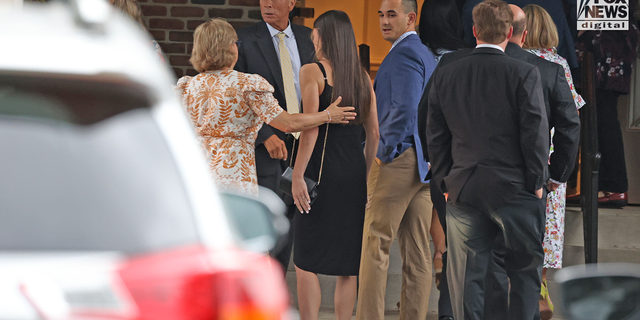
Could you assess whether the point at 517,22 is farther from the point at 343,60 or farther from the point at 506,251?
the point at 506,251

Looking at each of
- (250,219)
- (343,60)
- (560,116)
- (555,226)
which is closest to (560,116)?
(560,116)

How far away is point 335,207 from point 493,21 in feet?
3.87

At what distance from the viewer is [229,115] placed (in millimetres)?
3309

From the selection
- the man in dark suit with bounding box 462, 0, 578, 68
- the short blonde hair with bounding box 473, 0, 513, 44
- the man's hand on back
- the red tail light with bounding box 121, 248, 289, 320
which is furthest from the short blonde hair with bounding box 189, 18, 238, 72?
the red tail light with bounding box 121, 248, 289, 320

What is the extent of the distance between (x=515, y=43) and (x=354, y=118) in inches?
37.4

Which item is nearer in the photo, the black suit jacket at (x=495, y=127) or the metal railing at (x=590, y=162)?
the black suit jacket at (x=495, y=127)

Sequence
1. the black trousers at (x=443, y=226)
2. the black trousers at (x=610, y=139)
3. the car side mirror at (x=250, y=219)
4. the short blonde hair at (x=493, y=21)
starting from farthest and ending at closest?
the black trousers at (x=610, y=139) < the black trousers at (x=443, y=226) < the short blonde hair at (x=493, y=21) < the car side mirror at (x=250, y=219)

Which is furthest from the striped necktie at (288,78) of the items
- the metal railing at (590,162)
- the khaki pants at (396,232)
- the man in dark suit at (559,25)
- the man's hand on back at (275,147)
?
the metal railing at (590,162)

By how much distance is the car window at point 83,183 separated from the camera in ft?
2.64

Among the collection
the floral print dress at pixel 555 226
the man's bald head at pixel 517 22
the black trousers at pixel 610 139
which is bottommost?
the floral print dress at pixel 555 226

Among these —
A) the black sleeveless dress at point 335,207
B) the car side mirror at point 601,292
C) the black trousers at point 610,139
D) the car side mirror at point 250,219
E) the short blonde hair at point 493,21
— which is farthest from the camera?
the black trousers at point 610,139

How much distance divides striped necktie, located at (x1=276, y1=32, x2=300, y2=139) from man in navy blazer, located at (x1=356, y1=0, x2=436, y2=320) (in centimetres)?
52

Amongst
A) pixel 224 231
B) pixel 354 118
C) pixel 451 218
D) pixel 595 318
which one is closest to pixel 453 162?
pixel 451 218

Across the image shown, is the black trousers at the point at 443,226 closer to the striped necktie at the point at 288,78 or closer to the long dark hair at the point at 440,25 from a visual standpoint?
the striped necktie at the point at 288,78
